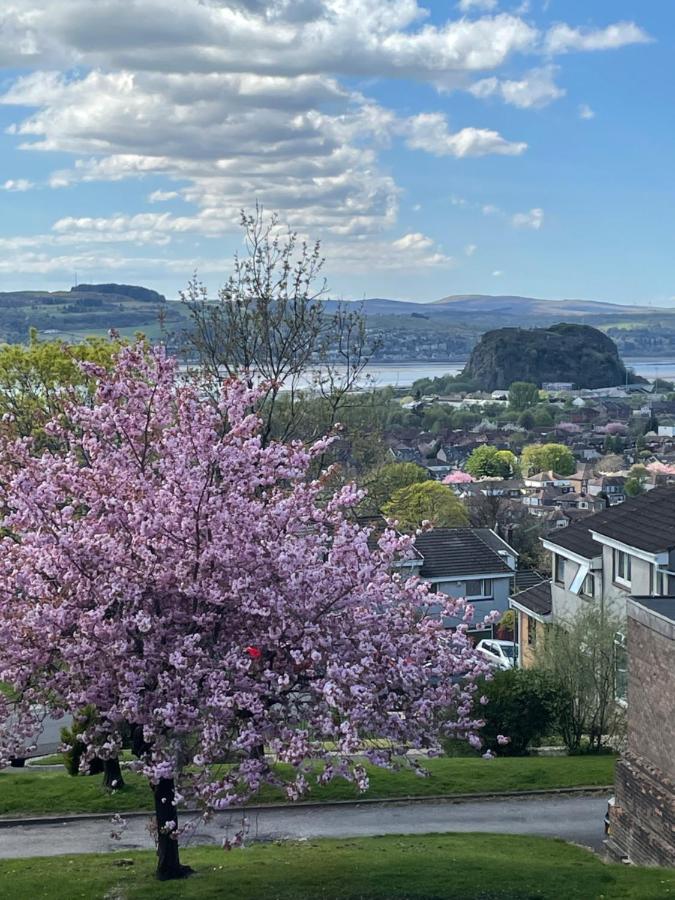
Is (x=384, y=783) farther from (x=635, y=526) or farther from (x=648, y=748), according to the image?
(x=635, y=526)

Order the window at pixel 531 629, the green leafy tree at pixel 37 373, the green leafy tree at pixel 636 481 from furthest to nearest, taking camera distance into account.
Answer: the green leafy tree at pixel 636 481, the window at pixel 531 629, the green leafy tree at pixel 37 373

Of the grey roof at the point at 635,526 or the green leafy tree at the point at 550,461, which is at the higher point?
the grey roof at the point at 635,526

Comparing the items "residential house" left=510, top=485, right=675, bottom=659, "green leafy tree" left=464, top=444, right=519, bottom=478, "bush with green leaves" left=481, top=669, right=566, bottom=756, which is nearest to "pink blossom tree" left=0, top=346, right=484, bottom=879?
"bush with green leaves" left=481, top=669, right=566, bottom=756

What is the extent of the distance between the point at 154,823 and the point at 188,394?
600cm

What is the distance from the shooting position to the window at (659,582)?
31469 mm

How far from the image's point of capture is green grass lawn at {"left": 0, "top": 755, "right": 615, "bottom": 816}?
74.7 ft

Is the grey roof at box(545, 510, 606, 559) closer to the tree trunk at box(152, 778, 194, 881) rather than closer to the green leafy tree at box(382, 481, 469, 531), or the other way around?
the green leafy tree at box(382, 481, 469, 531)

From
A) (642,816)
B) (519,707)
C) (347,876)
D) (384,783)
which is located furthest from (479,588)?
(347,876)

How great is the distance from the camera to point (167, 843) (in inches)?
631

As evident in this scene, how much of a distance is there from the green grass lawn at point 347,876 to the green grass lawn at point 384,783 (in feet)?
12.9

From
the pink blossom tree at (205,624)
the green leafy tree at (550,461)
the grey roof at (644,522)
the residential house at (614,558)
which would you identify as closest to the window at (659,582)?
A: the residential house at (614,558)

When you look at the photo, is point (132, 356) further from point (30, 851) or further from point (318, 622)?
point (30, 851)

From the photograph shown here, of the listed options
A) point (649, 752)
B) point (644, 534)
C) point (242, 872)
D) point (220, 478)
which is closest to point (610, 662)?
point (644, 534)

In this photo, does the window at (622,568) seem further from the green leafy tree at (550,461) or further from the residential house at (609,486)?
the green leafy tree at (550,461)
